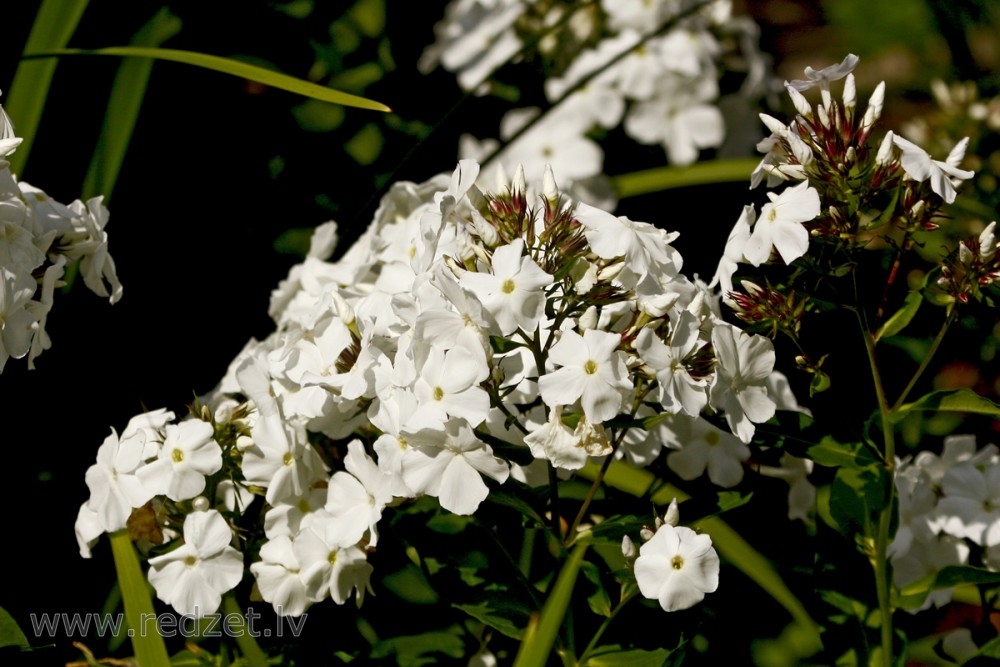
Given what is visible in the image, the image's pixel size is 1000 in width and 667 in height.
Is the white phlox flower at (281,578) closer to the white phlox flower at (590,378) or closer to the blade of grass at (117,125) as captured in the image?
the white phlox flower at (590,378)

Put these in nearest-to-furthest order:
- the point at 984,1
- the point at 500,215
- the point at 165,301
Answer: the point at 500,215, the point at 165,301, the point at 984,1

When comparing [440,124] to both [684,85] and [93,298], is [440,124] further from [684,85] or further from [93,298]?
[93,298]

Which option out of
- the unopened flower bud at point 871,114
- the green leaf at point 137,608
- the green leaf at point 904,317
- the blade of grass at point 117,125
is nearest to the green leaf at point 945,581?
the green leaf at point 904,317

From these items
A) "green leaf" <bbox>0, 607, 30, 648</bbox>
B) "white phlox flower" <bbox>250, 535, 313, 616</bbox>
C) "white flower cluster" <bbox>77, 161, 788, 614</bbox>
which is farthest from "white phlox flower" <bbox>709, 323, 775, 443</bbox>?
"green leaf" <bbox>0, 607, 30, 648</bbox>

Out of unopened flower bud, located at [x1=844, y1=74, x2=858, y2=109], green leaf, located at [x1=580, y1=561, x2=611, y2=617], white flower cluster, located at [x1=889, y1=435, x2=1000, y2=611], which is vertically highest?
unopened flower bud, located at [x1=844, y1=74, x2=858, y2=109]

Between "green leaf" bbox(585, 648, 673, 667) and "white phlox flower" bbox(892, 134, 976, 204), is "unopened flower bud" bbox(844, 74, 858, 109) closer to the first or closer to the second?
"white phlox flower" bbox(892, 134, 976, 204)


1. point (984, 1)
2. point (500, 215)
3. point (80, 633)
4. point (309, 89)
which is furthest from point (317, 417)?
point (984, 1)

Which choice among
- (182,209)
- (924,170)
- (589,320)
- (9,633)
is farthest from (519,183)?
(182,209)
